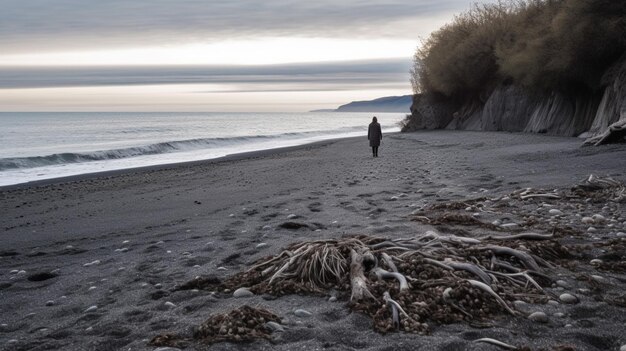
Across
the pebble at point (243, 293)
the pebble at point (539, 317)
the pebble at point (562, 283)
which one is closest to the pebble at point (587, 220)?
the pebble at point (562, 283)

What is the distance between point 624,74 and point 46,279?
69.3ft

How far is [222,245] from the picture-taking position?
22.5ft

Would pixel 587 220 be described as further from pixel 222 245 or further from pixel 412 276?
pixel 222 245

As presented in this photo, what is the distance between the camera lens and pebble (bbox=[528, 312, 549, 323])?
3908 millimetres

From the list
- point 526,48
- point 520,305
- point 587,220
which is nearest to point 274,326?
point 520,305

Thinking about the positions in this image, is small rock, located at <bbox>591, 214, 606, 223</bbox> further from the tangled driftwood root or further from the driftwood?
the driftwood

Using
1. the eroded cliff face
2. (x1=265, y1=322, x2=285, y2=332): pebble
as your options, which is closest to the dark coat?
the eroded cliff face

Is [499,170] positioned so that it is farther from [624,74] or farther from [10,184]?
[10,184]

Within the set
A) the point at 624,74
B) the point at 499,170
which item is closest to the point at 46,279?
the point at 499,170

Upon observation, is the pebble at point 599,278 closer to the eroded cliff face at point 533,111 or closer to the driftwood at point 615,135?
the driftwood at point 615,135

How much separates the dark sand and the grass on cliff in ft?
32.8

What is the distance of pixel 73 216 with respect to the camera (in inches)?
424

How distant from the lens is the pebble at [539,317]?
12.8 ft

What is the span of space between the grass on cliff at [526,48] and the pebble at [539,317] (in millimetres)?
21805
